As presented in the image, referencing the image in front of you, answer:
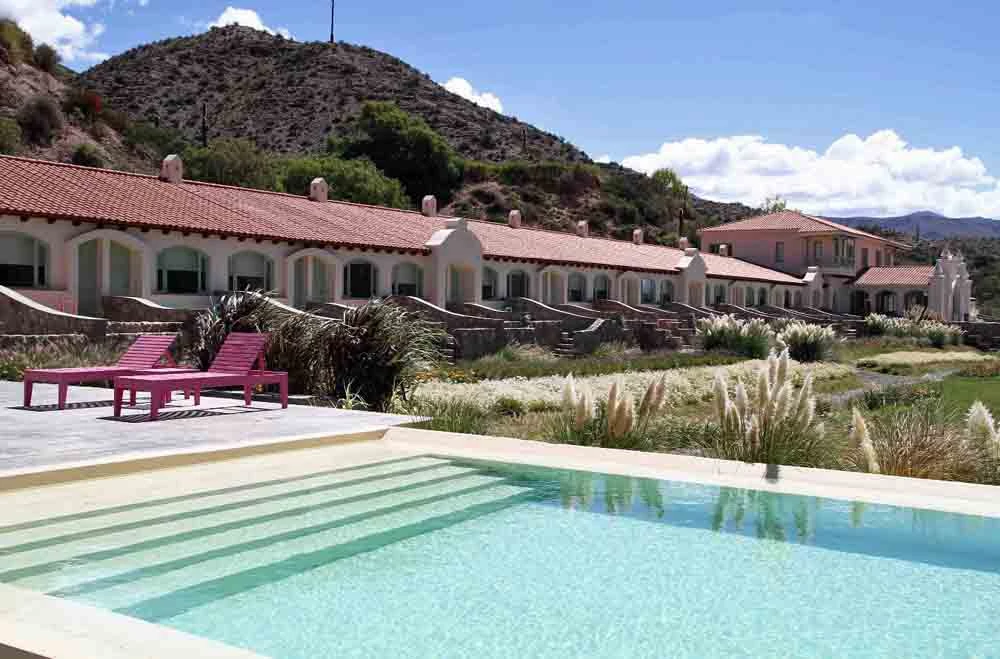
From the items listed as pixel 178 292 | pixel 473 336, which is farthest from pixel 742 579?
pixel 178 292

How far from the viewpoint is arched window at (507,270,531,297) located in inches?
1539

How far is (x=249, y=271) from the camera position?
27891mm

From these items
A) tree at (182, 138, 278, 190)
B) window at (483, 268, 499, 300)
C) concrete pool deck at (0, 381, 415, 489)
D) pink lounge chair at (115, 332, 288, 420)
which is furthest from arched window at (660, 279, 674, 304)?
pink lounge chair at (115, 332, 288, 420)

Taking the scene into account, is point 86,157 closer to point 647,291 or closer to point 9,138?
point 9,138

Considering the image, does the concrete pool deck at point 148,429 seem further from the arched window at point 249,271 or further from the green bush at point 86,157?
the green bush at point 86,157

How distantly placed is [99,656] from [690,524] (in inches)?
184

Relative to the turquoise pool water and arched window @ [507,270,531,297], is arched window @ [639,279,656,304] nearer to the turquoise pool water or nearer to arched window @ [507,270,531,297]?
arched window @ [507,270,531,297]

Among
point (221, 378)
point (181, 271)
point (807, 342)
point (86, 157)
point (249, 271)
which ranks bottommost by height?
point (221, 378)

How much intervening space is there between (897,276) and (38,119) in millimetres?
51921

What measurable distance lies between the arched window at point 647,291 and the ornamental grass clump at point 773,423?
36889 millimetres

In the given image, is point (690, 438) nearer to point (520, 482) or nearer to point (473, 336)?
point (520, 482)

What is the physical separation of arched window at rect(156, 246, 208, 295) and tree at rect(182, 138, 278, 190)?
31.8 m

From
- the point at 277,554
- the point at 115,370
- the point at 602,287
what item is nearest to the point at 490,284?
the point at 602,287

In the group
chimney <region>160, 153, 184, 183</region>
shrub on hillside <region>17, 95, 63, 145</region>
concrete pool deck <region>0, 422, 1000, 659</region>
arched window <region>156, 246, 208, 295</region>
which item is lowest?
concrete pool deck <region>0, 422, 1000, 659</region>
